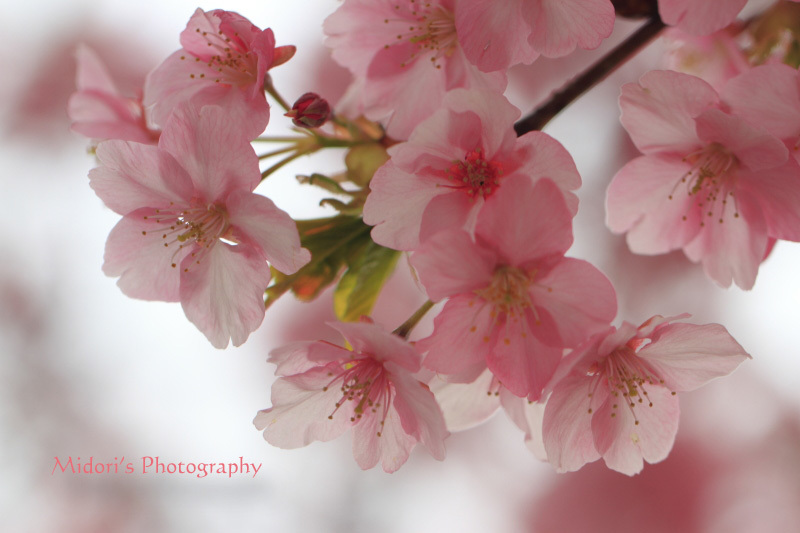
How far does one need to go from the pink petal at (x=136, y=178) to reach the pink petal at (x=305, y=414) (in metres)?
0.24

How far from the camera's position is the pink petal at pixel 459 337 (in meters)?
0.62

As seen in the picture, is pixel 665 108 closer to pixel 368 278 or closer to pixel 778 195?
pixel 778 195

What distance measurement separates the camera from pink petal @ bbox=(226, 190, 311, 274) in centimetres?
65

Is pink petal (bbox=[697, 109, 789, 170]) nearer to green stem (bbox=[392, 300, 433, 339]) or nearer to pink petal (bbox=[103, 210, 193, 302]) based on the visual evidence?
green stem (bbox=[392, 300, 433, 339])

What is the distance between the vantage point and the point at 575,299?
2.02 feet

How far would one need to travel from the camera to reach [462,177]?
0.69 meters

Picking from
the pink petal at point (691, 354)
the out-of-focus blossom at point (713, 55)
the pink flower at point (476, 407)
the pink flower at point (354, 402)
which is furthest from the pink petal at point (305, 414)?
the out-of-focus blossom at point (713, 55)

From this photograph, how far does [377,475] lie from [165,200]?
157 cm

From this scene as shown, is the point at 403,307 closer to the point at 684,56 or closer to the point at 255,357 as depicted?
the point at 255,357

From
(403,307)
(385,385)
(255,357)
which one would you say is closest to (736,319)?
(403,307)

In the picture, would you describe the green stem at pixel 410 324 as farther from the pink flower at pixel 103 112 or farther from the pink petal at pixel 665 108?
the pink flower at pixel 103 112

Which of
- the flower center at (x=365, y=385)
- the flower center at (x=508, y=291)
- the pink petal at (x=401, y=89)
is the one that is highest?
the pink petal at (x=401, y=89)

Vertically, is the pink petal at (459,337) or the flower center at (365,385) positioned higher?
the pink petal at (459,337)

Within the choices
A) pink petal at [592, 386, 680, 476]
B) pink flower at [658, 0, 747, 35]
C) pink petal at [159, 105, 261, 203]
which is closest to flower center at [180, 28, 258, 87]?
pink petal at [159, 105, 261, 203]
